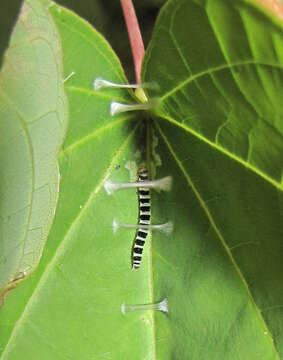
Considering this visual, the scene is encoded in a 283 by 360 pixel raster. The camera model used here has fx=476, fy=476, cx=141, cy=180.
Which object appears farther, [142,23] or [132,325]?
[142,23]

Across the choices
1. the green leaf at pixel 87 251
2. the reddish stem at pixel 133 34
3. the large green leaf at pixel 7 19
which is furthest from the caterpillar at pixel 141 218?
the large green leaf at pixel 7 19

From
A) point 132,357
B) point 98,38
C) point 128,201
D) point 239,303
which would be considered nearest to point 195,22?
point 98,38

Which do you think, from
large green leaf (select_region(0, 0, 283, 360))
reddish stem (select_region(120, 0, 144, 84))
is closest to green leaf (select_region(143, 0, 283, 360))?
large green leaf (select_region(0, 0, 283, 360))

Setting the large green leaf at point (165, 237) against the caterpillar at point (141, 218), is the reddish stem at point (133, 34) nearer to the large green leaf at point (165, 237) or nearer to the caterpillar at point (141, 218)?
the large green leaf at point (165, 237)

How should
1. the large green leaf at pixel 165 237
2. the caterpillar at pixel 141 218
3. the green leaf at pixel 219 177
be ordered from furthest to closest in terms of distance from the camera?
1. the caterpillar at pixel 141 218
2. the large green leaf at pixel 165 237
3. the green leaf at pixel 219 177

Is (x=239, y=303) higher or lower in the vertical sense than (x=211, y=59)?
lower

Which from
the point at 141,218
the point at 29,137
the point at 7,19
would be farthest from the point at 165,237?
the point at 7,19

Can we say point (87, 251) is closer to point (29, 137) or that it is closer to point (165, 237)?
point (165, 237)

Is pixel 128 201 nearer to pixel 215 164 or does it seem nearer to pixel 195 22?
pixel 215 164
